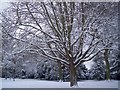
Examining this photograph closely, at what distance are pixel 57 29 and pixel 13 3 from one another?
87cm

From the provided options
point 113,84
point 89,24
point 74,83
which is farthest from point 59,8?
point 113,84

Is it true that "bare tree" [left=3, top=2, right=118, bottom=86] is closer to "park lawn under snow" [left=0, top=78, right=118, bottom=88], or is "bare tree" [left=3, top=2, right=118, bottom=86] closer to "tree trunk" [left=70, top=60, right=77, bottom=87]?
"tree trunk" [left=70, top=60, right=77, bottom=87]

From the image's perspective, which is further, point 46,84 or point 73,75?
point 73,75

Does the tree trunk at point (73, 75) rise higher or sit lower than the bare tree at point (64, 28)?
lower

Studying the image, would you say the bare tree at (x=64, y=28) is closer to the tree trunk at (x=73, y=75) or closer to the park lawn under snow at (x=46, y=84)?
the tree trunk at (x=73, y=75)

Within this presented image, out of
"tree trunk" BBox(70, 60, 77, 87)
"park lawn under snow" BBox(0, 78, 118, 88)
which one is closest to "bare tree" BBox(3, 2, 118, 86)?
"tree trunk" BBox(70, 60, 77, 87)

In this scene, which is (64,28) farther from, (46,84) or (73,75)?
(46,84)

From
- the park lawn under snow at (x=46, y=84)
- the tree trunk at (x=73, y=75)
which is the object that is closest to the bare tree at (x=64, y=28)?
the tree trunk at (x=73, y=75)

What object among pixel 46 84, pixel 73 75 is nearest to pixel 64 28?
pixel 73 75

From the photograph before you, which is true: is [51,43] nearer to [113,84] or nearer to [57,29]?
[57,29]

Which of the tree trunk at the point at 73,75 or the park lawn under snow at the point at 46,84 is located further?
the tree trunk at the point at 73,75

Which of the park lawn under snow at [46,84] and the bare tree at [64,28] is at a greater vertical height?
the bare tree at [64,28]

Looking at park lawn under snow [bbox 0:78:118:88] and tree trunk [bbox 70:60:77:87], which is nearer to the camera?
park lawn under snow [bbox 0:78:118:88]

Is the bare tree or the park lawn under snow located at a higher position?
the bare tree
